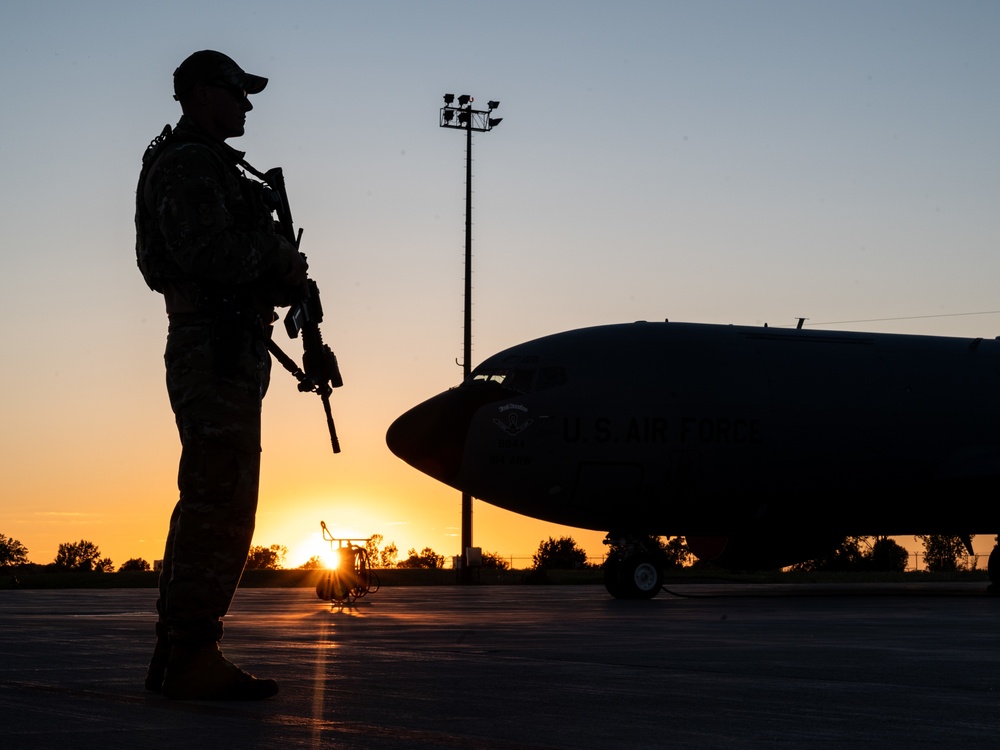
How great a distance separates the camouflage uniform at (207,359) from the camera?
596cm

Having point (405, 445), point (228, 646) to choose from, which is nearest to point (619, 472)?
point (405, 445)

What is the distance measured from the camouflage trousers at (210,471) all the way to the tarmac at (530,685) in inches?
18.1

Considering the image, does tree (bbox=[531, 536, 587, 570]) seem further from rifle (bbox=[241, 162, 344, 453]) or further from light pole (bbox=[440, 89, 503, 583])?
rifle (bbox=[241, 162, 344, 453])

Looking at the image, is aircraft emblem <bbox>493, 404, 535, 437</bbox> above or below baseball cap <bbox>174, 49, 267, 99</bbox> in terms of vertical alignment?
above

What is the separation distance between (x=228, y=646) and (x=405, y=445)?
36.4 feet

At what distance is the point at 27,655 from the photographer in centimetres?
815

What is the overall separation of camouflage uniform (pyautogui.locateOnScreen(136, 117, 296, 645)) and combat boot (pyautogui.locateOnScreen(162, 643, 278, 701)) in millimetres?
71

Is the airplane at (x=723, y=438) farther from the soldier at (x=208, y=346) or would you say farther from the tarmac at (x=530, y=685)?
the soldier at (x=208, y=346)

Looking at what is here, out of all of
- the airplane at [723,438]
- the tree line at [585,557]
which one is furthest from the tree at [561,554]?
the airplane at [723,438]

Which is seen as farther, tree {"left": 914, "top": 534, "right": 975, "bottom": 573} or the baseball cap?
tree {"left": 914, "top": 534, "right": 975, "bottom": 573}

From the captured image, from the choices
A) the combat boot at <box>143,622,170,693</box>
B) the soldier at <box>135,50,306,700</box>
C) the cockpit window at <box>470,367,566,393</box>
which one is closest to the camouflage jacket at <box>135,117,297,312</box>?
the soldier at <box>135,50,306,700</box>

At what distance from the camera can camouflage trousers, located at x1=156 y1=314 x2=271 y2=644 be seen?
19.4 feet

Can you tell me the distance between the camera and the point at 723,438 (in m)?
20.8

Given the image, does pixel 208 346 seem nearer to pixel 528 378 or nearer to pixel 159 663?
pixel 159 663
